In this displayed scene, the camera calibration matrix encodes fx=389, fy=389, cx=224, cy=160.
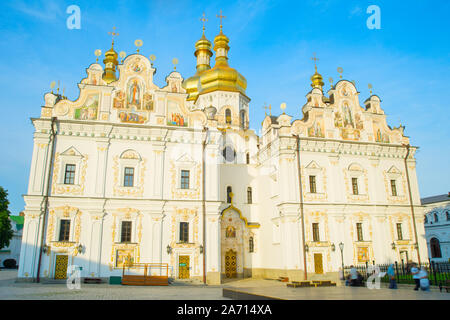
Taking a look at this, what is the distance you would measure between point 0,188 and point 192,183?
27283 mm

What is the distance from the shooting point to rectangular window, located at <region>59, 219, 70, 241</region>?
22452mm

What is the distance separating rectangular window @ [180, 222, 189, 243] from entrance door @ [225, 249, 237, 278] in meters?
5.33

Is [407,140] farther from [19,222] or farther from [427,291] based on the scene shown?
[19,222]

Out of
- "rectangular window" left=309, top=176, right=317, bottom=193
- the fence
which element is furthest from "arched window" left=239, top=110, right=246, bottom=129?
the fence

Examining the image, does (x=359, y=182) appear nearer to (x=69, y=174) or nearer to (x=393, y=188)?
(x=393, y=188)

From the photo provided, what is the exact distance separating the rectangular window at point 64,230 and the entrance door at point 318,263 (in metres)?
15.3

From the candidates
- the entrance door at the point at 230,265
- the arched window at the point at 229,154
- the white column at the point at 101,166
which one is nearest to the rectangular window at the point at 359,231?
the entrance door at the point at 230,265

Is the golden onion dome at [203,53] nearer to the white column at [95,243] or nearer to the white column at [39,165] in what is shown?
the white column at [39,165]

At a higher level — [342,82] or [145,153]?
[342,82]

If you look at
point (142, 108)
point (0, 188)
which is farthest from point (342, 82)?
point (0, 188)

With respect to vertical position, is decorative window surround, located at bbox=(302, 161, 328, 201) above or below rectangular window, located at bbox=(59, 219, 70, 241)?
above

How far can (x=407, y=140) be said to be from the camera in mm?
30344

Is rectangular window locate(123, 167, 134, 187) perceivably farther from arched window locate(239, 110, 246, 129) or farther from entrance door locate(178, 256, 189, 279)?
arched window locate(239, 110, 246, 129)

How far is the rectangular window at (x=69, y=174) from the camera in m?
23.3
